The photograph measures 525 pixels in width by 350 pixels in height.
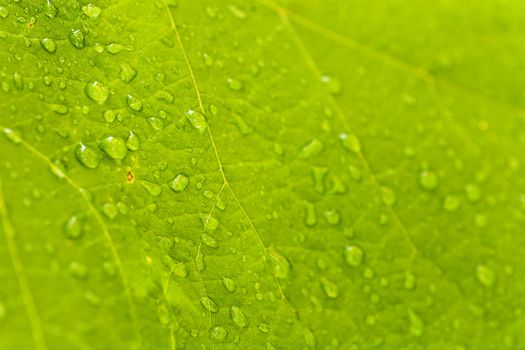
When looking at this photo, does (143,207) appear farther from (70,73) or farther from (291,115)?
(291,115)

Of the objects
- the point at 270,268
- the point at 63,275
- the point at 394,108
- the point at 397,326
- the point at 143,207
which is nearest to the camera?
the point at 63,275

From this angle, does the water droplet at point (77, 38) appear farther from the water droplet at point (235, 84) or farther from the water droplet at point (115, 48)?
the water droplet at point (235, 84)

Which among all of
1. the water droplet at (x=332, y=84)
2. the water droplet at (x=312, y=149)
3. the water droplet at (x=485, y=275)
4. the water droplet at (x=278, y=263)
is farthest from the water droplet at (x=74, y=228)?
the water droplet at (x=485, y=275)

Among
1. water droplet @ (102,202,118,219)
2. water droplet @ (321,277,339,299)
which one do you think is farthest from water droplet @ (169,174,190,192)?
water droplet @ (321,277,339,299)

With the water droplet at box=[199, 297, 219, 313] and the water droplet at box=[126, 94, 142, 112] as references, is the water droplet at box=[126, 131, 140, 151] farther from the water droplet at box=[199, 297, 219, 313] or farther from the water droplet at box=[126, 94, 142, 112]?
the water droplet at box=[199, 297, 219, 313]

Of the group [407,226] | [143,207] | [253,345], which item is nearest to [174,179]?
[143,207]

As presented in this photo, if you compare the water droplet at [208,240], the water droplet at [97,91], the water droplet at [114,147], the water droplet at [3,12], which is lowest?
the water droplet at [208,240]

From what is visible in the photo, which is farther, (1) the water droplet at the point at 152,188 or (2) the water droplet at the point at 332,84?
(2) the water droplet at the point at 332,84
